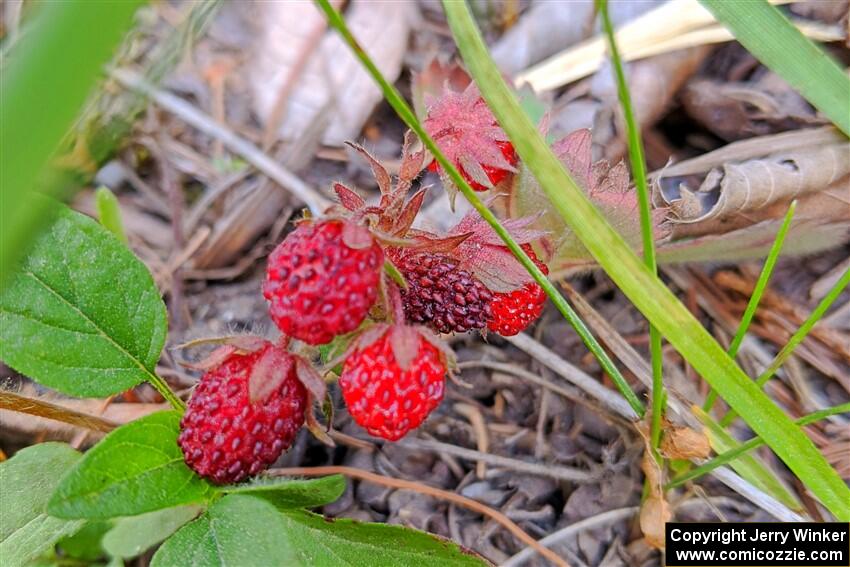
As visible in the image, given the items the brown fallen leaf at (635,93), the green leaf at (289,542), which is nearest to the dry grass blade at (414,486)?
the green leaf at (289,542)

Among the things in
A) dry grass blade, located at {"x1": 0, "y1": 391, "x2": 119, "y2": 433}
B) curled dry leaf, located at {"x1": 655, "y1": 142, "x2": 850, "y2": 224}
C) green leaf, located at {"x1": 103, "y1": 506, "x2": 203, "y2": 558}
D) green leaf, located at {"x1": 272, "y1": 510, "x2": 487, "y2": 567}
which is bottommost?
green leaf, located at {"x1": 103, "y1": 506, "x2": 203, "y2": 558}

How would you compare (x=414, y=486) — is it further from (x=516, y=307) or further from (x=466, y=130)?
(x=466, y=130)

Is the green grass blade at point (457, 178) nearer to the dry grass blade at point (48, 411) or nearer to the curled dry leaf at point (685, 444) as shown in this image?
the curled dry leaf at point (685, 444)

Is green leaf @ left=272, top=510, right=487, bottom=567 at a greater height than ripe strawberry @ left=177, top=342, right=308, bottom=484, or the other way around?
ripe strawberry @ left=177, top=342, right=308, bottom=484

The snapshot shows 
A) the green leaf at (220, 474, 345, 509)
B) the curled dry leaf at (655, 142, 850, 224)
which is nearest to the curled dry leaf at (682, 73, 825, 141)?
the curled dry leaf at (655, 142, 850, 224)

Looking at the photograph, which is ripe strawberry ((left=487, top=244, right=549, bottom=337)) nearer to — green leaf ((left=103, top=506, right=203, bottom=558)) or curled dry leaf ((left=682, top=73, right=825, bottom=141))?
green leaf ((left=103, top=506, right=203, bottom=558))
